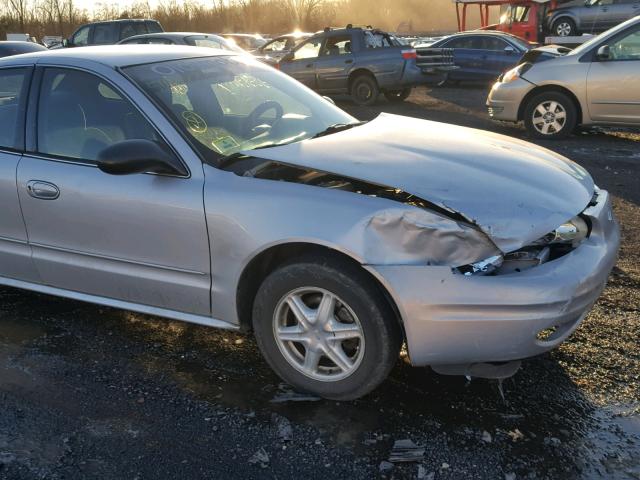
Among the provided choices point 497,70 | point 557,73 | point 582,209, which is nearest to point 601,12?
point 497,70

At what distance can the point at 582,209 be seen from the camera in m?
3.04

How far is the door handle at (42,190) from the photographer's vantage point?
345 cm

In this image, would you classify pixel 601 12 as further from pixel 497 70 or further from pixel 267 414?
pixel 267 414

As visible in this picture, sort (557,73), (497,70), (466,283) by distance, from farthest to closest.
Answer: (497,70) < (557,73) < (466,283)

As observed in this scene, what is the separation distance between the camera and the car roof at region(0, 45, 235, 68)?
362 centimetres

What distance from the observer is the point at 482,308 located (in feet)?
8.60

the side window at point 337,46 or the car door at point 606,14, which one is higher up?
the car door at point 606,14

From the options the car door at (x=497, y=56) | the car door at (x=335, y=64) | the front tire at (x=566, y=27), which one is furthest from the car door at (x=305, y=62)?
the front tire at (x=566, y=27)

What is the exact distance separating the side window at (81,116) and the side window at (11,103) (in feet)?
0.53

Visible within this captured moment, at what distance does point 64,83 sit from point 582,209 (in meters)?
2.90

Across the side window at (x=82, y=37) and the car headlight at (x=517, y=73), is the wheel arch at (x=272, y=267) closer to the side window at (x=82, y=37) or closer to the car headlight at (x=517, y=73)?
the car headlight at (x=517, y=73)

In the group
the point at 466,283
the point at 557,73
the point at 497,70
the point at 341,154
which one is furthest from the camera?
the point at 497,70

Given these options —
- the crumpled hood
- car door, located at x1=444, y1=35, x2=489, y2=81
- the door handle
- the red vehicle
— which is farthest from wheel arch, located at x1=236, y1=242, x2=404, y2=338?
the red vehicle

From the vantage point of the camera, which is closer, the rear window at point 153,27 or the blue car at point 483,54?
the blue car at point 483,54
